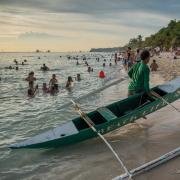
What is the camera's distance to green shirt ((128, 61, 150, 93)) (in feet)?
29.0

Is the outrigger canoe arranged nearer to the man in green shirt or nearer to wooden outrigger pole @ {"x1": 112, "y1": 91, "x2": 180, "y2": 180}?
the man in green shirt

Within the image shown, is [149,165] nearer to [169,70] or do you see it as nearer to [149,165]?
[149,165]

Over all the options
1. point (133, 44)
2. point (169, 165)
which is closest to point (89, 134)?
point (169, 165)

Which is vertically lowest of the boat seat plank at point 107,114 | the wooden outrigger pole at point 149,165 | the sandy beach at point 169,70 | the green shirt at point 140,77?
the sandy beach at point 169,70

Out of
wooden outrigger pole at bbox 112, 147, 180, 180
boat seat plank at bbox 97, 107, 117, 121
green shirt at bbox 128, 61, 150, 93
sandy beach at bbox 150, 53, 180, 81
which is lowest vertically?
sandy beach at bbox 150, 53, 180, 81

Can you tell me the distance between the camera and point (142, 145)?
8.28 m

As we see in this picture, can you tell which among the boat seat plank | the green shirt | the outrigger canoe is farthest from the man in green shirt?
the boat seat plank

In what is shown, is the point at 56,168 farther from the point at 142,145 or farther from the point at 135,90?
the point at 135,90

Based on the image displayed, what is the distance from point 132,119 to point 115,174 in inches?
89.7

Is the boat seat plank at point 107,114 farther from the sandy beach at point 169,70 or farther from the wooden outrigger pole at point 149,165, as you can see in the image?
the sandy beach at point 169,70

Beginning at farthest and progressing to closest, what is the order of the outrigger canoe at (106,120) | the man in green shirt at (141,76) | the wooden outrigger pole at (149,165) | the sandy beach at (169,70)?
the sandy beach at (169,70)
the man in green shirt at (141,76)
the outrigger canoe at (106,120)
the wooden outrigger pole at (149,165)

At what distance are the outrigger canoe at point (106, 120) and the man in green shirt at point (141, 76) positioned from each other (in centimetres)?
22

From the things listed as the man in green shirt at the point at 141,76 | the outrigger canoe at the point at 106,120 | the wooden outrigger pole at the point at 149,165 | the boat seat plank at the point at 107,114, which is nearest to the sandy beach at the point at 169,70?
the outrigger canoe at the point at 106,120

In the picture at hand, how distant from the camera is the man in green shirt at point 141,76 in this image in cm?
882
